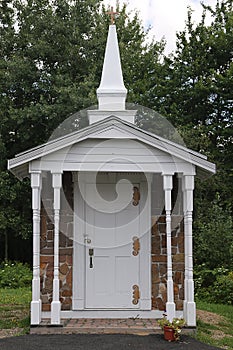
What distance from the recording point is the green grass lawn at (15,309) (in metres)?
7.96

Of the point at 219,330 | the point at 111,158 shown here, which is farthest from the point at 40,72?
the point at 219,330

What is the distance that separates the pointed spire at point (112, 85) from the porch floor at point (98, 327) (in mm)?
3567

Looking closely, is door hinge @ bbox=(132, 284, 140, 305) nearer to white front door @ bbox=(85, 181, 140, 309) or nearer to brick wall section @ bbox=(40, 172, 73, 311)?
white front door @ bbox=(85, 181, 140, 309)

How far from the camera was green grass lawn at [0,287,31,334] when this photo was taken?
7957mm

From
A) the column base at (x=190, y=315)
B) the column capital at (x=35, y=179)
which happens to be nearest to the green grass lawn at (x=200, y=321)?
the column base at (x=190, y=315)

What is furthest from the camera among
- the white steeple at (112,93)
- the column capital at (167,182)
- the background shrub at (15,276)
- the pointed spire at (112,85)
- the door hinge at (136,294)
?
the background shrub at (15,276)

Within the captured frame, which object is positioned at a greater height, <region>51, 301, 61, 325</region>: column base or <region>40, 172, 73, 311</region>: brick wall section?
<region>40, 172, 73, 311</region>: brick wall section

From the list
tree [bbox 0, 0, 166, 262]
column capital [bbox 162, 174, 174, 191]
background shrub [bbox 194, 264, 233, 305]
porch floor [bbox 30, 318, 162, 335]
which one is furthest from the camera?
tree [bbox 0, 0, 166, 262]

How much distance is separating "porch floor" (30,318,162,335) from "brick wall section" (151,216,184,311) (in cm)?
55

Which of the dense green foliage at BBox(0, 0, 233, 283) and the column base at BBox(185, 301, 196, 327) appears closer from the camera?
the column base at BBox(185, 301, 196, 327)

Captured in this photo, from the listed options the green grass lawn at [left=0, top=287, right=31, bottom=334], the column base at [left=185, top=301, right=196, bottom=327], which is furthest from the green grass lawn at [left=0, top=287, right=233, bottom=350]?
the column base at [left=185, top=301, right=196, bottom=327]

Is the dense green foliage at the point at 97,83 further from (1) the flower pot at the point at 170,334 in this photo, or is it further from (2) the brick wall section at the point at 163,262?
(1) the flower pot at the point at 170,334

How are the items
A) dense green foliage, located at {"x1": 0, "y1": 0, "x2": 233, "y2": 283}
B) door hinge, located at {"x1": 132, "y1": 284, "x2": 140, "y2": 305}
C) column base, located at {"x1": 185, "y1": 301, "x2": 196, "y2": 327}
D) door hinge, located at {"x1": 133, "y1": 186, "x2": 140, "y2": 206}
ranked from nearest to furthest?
column base, located at {"x1": 185, "y1": 301, "x2": 196, "y2": 327}
door hinge, located at {"x1": 132, "y1": 284, "x2": 140, "y2": 305}
door hinge, located at {"x1": 133, "y1": 186, "x2": 140, "y2": 206}
dense green foliage, located at {"x1": 0, "y1": 0, "x2": 233, "y2": 283}

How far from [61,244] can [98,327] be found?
148 cm
